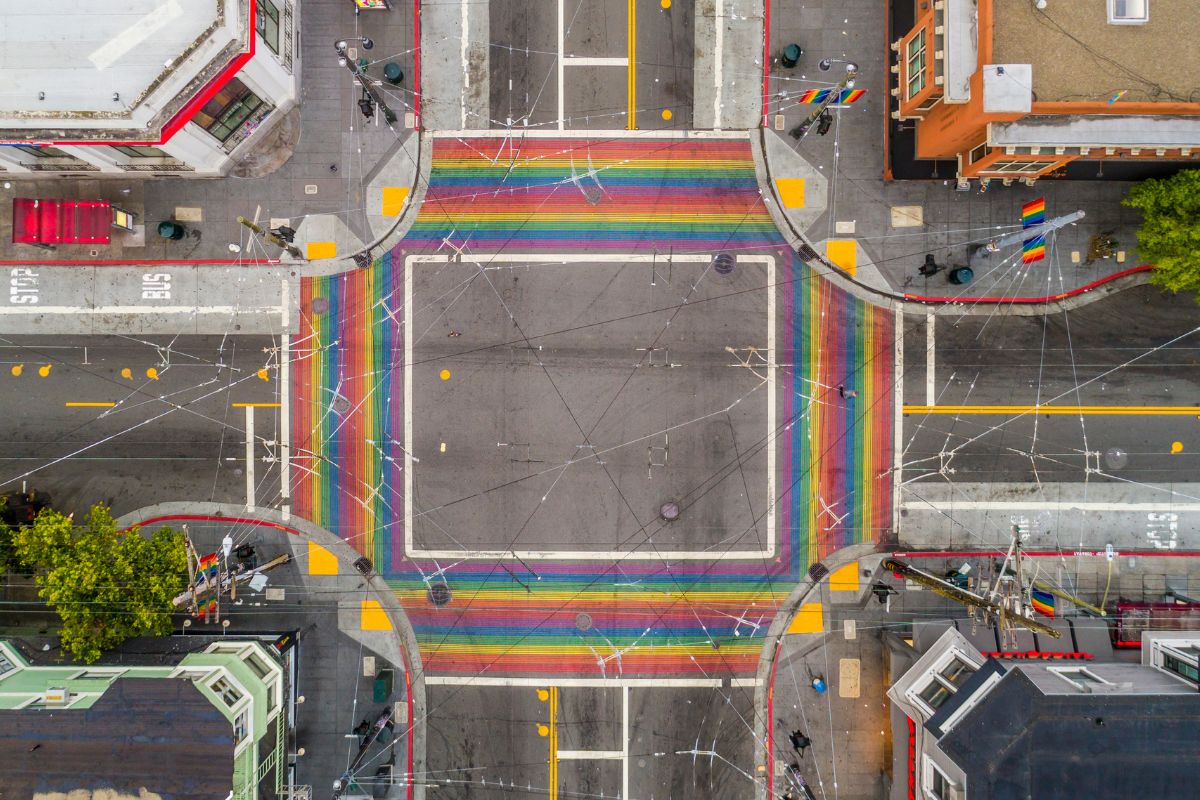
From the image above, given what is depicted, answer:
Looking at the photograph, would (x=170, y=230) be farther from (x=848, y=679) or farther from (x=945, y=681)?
(x=945, y=681)

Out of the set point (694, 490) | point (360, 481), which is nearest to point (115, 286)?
point (360, 481)

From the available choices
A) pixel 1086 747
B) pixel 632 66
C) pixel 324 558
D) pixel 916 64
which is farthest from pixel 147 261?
pixel 1086 747

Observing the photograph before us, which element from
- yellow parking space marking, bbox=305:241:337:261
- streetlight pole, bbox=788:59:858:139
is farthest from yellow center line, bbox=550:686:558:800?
streetlight pole, bbox=788:59:858:139

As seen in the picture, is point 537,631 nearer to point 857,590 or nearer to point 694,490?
point 694,490

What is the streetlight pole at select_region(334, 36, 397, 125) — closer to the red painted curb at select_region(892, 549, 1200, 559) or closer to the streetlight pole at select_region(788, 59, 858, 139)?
the streetlight pole at select_region(788, 59, 858, 139)

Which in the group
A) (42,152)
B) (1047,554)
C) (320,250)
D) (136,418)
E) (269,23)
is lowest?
(1047,554)

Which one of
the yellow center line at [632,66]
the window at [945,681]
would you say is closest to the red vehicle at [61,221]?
the yellow center line at [632,66]

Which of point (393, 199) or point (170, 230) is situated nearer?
point (170, 230)
